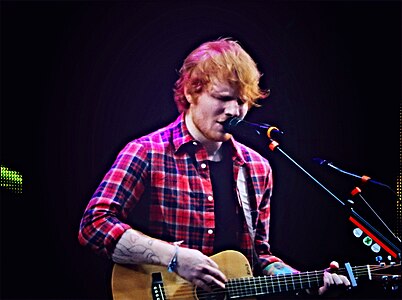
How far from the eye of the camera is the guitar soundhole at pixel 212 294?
11.3 ft

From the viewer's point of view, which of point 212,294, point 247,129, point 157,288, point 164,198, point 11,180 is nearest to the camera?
point 157,288

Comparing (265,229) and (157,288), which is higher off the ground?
(265,229)

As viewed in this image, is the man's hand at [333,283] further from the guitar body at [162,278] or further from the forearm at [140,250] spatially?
the forearm at [140,250]

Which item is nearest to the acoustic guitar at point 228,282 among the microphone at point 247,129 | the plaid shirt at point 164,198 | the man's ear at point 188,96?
the plaid shirt at point 164,198

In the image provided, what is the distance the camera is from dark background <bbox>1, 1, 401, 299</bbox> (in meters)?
3.78

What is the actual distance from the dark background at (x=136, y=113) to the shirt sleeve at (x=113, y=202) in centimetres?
13

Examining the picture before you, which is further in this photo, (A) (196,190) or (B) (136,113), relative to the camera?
(B) (136,113)

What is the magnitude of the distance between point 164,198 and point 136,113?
566mm

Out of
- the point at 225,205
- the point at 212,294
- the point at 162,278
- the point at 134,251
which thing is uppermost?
the point at 225,205

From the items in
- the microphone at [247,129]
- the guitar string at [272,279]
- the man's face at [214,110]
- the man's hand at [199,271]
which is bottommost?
the guitar string at [272,279]

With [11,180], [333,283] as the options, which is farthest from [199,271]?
[11,180]

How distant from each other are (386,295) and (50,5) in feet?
8.83

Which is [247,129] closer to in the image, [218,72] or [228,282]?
[218,72]

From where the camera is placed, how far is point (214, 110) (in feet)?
12.2
